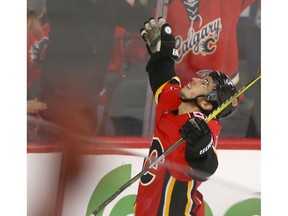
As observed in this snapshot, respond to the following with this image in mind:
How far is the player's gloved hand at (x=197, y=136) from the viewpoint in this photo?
6.02ft

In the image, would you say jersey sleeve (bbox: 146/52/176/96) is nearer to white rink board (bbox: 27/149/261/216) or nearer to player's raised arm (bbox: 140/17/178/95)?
player's raised arm (bbox: 140/17/178/95)

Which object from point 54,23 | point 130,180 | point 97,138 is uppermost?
point 54,23

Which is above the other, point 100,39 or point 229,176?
point 100,39

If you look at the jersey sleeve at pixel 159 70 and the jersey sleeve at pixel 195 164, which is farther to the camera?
the jersey sleeve at pixel 159 70

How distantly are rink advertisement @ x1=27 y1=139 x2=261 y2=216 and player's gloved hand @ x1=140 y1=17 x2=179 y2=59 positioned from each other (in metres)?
0.33

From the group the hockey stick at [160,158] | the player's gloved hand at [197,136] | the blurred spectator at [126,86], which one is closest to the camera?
the player's gloved hand at [197,136]

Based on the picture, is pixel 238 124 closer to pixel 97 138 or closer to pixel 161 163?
pixel 161 163

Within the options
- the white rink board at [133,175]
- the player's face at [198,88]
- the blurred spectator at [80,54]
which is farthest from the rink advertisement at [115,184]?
the player's face at [198,88]

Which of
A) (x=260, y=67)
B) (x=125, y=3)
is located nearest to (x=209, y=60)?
(x=260, y=67)

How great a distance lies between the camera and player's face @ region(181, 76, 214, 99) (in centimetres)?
196

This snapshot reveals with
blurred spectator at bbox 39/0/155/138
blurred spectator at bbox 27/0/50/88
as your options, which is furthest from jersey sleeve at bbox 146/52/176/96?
blurred spectator at bbox 27/0/50/88

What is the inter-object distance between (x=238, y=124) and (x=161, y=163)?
0.32m

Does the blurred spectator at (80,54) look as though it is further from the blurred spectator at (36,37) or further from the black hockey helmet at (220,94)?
the black hockey helmet at (220,94)

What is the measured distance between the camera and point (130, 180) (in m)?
2.02
